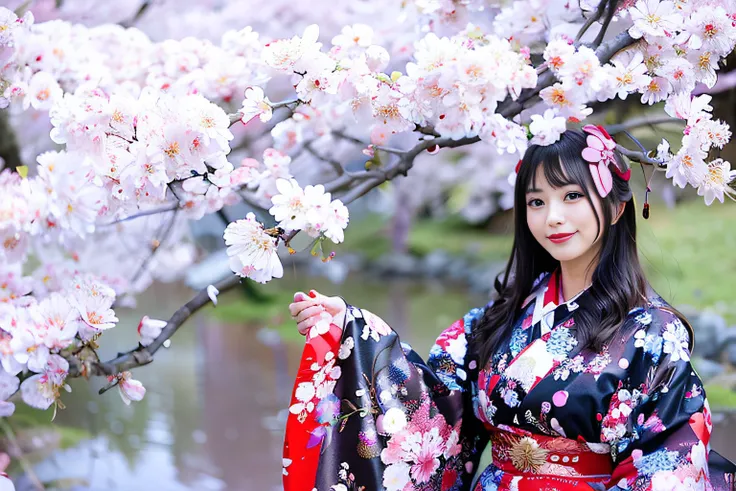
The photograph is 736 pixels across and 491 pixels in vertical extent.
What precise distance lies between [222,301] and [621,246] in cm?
849

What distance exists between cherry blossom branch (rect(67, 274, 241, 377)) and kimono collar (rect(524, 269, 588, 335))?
0.80m

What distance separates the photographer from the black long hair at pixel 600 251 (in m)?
1.93

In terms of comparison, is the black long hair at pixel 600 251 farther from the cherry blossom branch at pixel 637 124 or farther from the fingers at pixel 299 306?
the cherry blossom branch at pixel 637 124

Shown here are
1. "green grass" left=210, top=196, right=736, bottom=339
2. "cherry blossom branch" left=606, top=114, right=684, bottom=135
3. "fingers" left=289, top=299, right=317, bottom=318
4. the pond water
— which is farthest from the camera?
"green grass" left=210, top=196, right=736, bottom=339

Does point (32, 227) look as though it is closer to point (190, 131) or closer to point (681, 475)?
point (190, 131)

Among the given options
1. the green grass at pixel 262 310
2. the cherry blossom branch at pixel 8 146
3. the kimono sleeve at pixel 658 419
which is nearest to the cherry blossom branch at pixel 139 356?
the kimono sleeve at pixel 658 419

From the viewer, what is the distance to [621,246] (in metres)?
2.01

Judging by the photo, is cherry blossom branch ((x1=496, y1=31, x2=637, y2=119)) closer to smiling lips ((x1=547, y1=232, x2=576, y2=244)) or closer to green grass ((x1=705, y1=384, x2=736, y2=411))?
smiling lips ((x1=547, y1=232, x2=576, y2=244))

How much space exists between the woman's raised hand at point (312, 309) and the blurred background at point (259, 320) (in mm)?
97

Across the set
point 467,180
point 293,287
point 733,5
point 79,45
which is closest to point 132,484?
point 79,45

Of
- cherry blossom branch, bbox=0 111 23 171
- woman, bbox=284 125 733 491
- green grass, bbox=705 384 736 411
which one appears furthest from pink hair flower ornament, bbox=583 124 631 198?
green grass, bbox=705 384 736 411

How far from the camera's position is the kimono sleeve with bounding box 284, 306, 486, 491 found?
78.7 inches

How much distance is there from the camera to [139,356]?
2213mm

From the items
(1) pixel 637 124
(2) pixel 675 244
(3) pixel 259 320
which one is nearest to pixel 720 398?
(1) pixel 637 124
